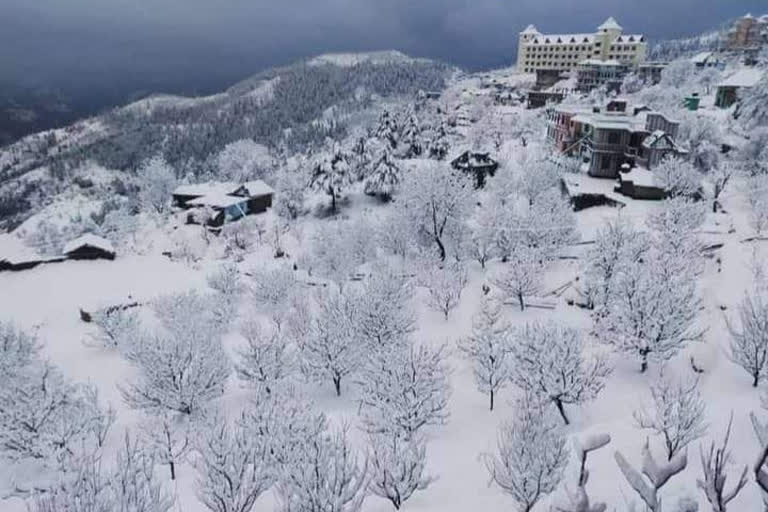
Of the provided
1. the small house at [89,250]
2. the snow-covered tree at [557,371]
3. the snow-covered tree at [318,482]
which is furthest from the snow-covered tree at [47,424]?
the small house at [89,250]

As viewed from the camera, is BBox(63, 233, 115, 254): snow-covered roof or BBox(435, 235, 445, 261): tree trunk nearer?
BBox(435, 235, 445, 261): tree trunk

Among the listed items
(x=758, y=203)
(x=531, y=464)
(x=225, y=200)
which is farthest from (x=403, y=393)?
(x=225, y=200)

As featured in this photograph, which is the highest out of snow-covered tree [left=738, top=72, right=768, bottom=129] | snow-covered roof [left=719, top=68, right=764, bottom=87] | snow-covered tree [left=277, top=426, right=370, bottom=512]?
snow-covered roof [left=719, top=68, right=764, bottom=87]

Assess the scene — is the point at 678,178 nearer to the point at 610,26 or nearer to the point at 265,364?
the point at 265,364

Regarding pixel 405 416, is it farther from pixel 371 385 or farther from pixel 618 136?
pixel 618 136

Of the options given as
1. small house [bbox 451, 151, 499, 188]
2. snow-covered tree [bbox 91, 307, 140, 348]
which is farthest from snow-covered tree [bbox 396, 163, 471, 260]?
snow-covered tree [bbox 91, 307, 140, 348]

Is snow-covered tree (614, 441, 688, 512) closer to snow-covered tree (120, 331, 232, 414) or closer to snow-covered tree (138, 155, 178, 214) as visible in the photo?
snow-covered tree (120, 331, 232, 414)
